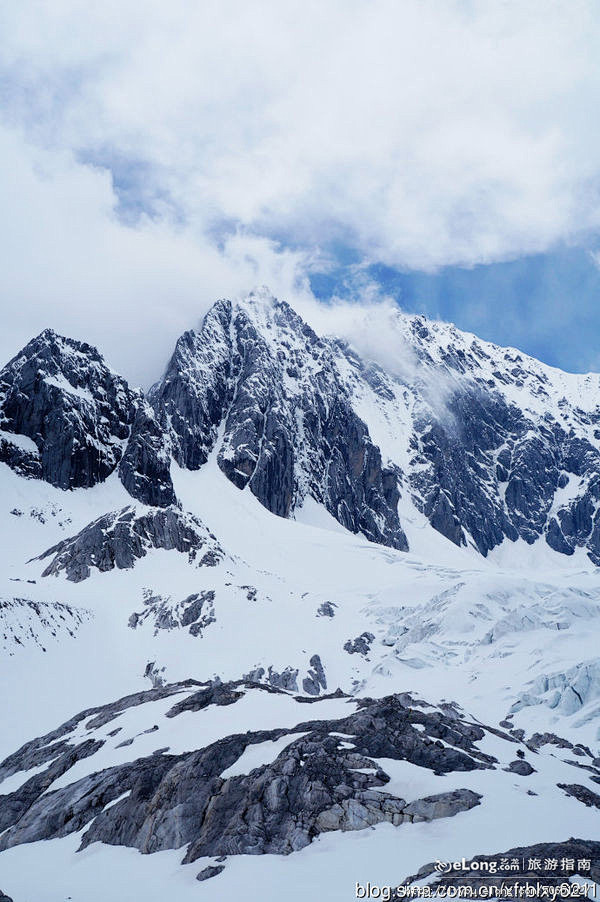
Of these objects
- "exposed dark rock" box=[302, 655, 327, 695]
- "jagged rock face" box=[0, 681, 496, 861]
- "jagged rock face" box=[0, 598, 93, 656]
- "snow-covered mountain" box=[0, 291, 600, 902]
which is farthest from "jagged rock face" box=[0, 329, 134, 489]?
"jagged rock face" box=[0, 681, 496, 861]

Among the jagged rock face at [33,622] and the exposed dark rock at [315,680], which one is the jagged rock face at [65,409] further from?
the exposed dark rock at [315,680]

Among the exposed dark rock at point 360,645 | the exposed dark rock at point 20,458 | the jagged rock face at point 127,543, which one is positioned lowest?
the exposed dark rock at point 360,645

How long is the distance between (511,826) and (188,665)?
147 ft

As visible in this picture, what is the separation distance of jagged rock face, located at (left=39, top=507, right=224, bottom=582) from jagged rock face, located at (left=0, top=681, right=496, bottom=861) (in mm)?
54904

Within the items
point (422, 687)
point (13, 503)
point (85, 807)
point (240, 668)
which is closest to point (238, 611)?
point (240, 668)

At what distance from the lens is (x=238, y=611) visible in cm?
6669

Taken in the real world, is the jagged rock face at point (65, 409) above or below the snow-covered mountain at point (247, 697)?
above

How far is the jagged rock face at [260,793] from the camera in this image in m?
17.3

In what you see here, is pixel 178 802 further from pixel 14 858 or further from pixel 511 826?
pixel 511 826

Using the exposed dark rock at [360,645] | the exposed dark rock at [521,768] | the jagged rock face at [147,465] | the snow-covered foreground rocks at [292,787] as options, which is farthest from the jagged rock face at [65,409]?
the exposed dark rock at [521,768]

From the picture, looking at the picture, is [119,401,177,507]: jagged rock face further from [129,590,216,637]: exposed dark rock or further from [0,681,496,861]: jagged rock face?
[0,681,496,861]: jagged rock face

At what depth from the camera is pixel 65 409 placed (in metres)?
135

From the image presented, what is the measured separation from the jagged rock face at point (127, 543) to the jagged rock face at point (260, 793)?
54904mm

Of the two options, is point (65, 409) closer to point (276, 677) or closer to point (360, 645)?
point (360, 645)
